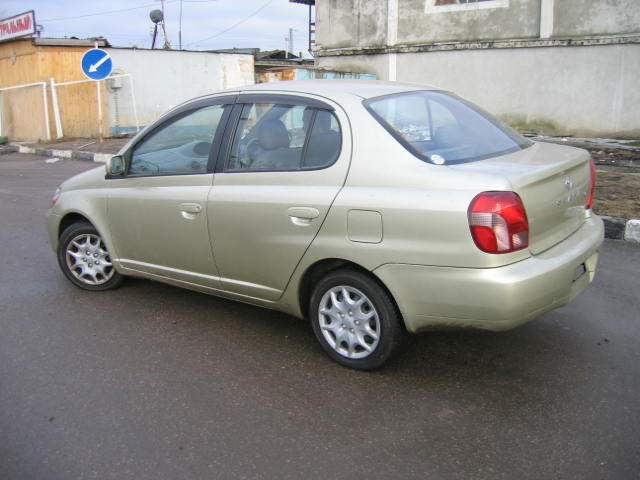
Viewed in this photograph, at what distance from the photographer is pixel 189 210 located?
407 centimetres

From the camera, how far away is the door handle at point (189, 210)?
4.02 meters

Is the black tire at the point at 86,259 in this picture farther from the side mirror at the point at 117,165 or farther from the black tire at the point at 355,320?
the black tire at the point at 355,320

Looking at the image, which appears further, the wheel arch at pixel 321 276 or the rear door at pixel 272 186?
the rear door at pixel 272 186

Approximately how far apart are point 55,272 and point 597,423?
4557 mm

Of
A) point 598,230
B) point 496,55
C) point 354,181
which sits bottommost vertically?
point 598,230

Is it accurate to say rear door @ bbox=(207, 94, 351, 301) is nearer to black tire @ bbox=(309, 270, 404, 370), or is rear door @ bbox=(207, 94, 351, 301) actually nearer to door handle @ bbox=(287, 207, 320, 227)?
door handle @ bbox=(287, 207, 320, 227)

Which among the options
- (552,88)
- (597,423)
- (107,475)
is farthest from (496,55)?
(107,475)

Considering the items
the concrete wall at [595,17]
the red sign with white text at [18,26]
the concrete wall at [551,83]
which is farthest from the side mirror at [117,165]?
the red sign with white text at [18,26]

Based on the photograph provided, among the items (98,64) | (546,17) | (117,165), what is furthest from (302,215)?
(546,17)

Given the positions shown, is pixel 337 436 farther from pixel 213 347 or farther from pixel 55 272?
pixel 55 272

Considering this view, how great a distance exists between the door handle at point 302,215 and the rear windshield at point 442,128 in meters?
0.62

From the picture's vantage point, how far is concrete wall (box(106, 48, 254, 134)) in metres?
17.4

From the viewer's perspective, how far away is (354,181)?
3.37 meters

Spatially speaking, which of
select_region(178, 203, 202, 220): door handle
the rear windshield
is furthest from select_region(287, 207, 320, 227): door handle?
select_region(178, 203, 202, 220): door handle
